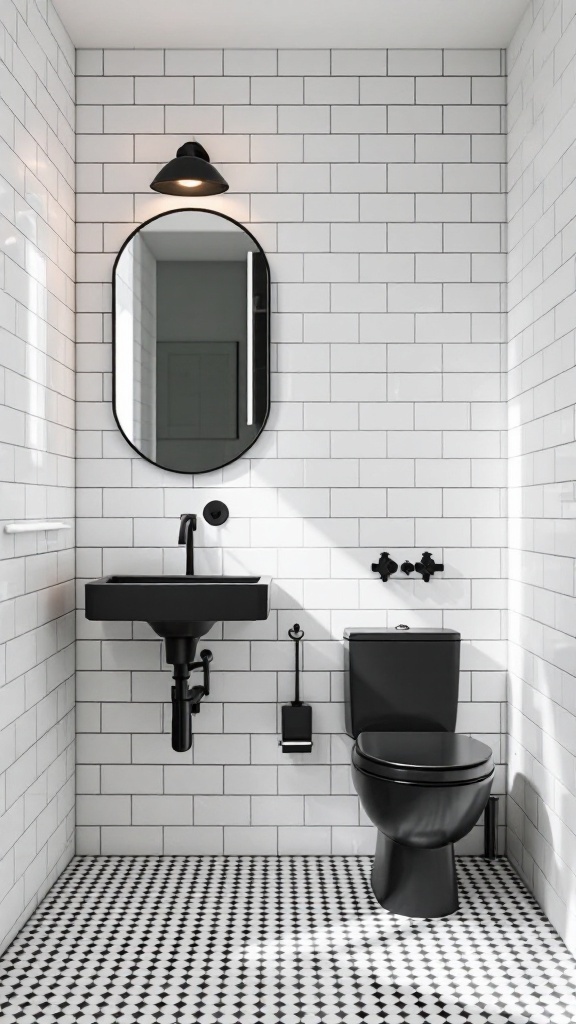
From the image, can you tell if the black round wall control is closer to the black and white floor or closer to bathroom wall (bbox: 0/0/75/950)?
bathroom wall (bbox: 0/0/75/950)

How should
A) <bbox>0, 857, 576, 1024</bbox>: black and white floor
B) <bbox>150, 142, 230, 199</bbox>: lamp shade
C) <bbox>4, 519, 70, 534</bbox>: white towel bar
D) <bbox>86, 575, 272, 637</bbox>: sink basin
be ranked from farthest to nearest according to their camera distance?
1. <bbox>150, 142, 230, 199</bbox>: lamp shade
2. <bbox>86, 575, 272, 637</bbox>: sink basin
3. <bbox>4, 519, 70, 534</bbox>: white towel bar
4. <bbox>0, 857, 576, 1024</bbox>: black and white floor

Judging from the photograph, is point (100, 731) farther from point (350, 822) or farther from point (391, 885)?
point (391, 885)

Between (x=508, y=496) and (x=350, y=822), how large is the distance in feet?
4.17

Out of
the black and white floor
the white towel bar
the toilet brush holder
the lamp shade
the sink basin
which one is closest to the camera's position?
the black and white floor

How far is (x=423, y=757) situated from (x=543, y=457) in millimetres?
962

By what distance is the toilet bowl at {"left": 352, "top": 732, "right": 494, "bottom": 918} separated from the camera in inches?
87.4

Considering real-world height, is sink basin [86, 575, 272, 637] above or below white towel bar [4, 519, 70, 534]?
below

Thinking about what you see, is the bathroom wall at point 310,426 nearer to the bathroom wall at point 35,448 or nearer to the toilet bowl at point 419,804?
the bathroom wall at point 35,448

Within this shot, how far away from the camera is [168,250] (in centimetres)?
287

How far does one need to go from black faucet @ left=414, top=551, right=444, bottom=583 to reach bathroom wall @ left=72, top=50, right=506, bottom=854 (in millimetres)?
52

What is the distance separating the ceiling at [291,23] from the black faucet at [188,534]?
1.63 meters

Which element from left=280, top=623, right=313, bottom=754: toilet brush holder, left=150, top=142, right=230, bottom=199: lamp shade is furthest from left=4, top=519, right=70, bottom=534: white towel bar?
left=150, top=142, right=230, bottom=199: lamp shade

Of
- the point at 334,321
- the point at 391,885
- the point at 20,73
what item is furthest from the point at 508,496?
the point at 20,73

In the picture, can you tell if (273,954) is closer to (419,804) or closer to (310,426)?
(419,804)
